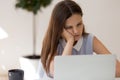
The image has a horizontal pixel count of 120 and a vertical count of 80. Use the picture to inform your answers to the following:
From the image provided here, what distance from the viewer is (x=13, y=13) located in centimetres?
372

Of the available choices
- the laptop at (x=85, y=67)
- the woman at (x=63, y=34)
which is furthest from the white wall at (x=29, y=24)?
the laptop at (x=85, y=67)

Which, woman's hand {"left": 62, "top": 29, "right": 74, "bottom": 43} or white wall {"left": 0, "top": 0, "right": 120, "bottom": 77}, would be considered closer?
woman's hand {"left": 62, "top": 29, "right": 74, "bottom": 43}

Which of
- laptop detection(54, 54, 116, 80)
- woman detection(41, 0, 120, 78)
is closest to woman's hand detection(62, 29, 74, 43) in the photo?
woman detection(41, 0, 120, 78)

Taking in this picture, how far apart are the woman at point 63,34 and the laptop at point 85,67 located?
0.27 m

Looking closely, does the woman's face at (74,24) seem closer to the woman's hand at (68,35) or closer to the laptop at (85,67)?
the woman's hand at (68,35)

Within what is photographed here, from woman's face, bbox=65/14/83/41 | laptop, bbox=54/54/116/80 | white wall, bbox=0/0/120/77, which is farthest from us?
white wall, bbox=0/0/120/77

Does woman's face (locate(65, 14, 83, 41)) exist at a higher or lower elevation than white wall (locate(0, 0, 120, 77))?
higher

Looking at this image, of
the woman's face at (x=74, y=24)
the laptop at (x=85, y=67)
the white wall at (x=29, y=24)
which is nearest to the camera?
the laptop at (x=85, y=67)

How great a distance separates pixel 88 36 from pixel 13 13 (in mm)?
2194

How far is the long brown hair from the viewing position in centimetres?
152

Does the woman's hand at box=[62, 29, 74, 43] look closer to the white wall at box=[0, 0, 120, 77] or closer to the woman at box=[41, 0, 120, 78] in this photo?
the woman at box=[41, 0, 120, 78]

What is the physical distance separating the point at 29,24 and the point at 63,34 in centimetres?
224

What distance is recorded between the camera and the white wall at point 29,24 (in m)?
3.73

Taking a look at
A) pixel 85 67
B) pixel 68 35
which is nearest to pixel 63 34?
pixel 68 35
